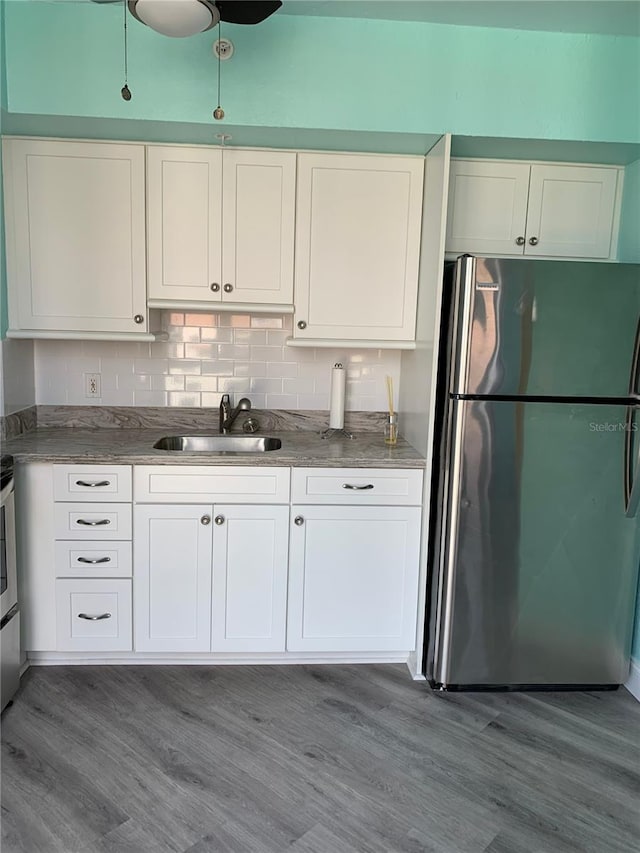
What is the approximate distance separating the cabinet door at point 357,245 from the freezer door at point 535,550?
2.11 feet

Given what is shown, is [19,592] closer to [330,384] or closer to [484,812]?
[330,384]

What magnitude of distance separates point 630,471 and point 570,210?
3.81 feet

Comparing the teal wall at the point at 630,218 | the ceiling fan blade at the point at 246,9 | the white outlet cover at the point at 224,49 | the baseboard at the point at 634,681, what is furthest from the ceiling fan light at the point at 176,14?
the baseboard at the point at 634,681

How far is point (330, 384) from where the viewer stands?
3.18 m

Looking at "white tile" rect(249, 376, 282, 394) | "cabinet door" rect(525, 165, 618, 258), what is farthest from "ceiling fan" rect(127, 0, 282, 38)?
"white tile" rect(249, 376, 282, 394)

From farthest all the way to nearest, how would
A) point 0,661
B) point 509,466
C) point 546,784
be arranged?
point 509,466
point 0,661
point 546,784

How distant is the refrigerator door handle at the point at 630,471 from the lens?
244cm

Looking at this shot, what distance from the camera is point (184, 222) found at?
2.70 meters

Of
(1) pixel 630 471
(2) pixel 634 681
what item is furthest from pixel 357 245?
(2) pixel 634 681

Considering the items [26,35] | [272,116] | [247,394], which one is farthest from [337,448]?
[26,35]

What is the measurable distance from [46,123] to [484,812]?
2.94 meters

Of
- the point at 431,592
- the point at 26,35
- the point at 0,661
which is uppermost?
the point at 26,35

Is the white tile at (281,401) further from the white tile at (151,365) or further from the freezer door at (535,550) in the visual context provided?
the freezer door at (535,550)

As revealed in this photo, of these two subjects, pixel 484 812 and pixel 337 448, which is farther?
pixel 337 448
